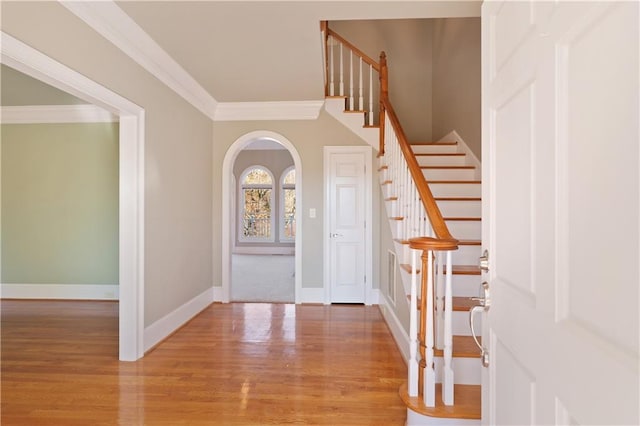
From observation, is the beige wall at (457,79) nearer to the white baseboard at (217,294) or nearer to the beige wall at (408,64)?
the beige wall at (408,64)

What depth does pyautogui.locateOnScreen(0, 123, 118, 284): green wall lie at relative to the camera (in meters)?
4.73

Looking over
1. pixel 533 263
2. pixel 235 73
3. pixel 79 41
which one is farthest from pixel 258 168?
pixel 533 263

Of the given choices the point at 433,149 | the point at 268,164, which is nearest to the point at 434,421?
the point at 433,149

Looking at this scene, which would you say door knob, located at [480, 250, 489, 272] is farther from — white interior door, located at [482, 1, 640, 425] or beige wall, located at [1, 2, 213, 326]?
beige wall, located at [1, 2, 213, 326]

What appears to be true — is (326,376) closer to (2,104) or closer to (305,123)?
(305,123)

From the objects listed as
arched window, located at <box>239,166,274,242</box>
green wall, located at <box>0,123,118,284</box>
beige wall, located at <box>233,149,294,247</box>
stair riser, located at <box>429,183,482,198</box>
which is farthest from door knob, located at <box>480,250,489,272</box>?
arched window, located at <box>239,166,274,242</box>

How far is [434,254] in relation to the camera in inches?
81.0

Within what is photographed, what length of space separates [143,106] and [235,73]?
1.03 metres

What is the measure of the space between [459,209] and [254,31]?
2.40 metres

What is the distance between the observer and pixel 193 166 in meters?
4.16

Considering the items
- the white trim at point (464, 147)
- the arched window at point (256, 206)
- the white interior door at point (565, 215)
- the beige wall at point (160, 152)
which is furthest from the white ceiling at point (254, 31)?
the arched window at point (256, 206)

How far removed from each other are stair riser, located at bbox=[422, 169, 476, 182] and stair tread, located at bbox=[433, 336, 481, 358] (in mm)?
2016

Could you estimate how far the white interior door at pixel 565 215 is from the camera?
62 cm

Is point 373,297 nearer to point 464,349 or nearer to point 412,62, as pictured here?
point 464,349
